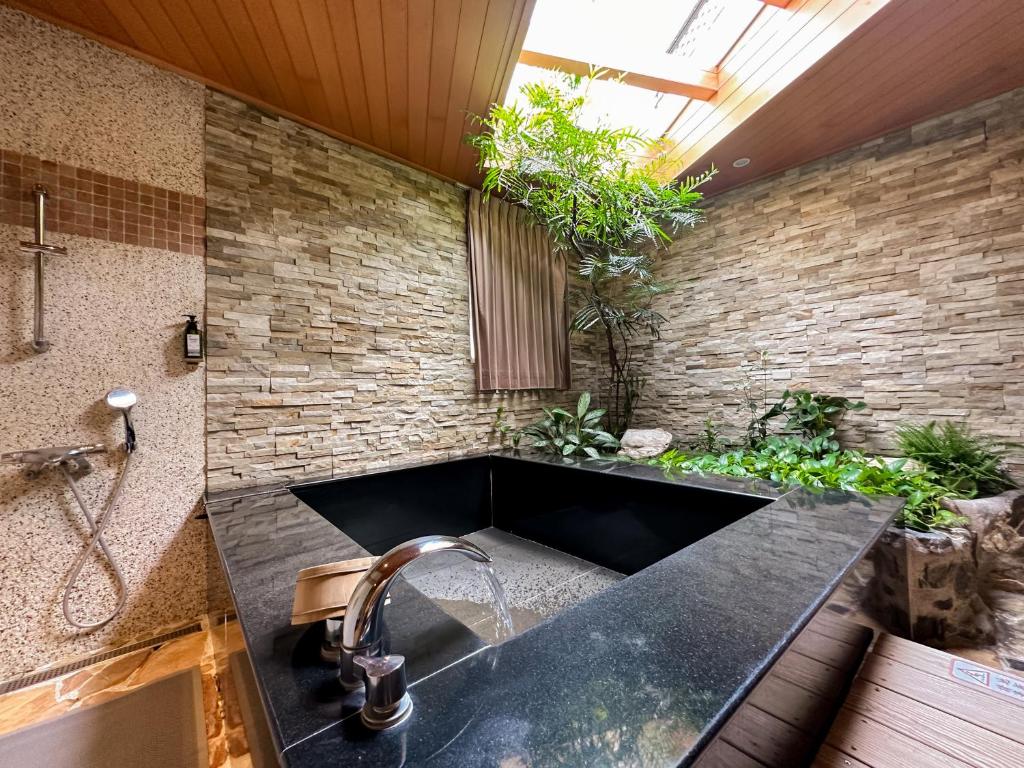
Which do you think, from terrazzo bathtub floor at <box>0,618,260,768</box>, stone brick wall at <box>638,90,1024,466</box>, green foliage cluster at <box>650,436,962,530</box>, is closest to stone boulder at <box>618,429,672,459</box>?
green foliage cluster at <box>650,436,962,530</box>

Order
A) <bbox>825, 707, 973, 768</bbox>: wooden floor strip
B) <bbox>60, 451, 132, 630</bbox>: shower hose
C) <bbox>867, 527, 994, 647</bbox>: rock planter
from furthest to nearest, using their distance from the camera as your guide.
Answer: <bbox>60, 451, 132, 630</bbox>: shower hose
<bbox>867, 527, 994, 647</bbox>: rock planter
<bbox>825, 707, 973, 768</bbox>: wooden floor strip

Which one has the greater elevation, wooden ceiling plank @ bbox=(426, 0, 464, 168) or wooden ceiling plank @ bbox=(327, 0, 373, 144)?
wooden ceiling plank @ bbox=(426, 0, 464, 168)

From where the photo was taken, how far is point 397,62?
185 cm

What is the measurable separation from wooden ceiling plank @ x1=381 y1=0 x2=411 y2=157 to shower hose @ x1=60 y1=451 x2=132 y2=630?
85.8 inches

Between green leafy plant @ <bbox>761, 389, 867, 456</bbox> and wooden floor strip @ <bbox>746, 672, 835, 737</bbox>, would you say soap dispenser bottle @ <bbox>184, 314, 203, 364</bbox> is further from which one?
green leafy plant @ <bbox>761, 389, 867, 456</bbox>

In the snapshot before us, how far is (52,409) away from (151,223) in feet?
3.01

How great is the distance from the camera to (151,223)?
179 cm

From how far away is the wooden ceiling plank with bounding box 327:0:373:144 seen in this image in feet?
5.25

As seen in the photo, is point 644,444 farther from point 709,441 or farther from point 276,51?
point 276,51

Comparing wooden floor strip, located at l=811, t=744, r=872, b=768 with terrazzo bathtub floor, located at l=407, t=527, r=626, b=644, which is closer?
wooden floor strip, located at l=811, t=744, r=872, b=768

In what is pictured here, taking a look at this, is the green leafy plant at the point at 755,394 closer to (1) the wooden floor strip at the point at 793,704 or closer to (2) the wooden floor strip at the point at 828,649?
(2) the wooden floor strip at the point at 828,649

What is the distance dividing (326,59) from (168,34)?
650 mm

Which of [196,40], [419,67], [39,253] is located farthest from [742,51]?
[39,253]

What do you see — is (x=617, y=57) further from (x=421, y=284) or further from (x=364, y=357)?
(x=364, y=357)
